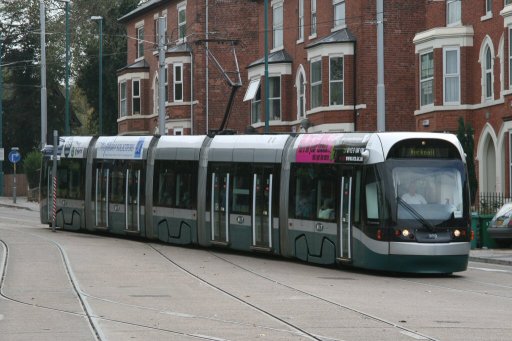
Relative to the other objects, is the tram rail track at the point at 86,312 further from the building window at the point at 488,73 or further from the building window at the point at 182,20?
the building window at the point at 182,20

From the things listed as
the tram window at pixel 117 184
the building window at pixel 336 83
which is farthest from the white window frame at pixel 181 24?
the tram window at pixel 117 184

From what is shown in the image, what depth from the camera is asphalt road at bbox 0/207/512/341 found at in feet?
47.2

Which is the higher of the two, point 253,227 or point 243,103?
point 243,103

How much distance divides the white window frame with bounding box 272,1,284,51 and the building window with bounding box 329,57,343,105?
670 centimetres

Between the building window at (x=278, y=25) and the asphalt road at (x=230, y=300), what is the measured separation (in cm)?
2712

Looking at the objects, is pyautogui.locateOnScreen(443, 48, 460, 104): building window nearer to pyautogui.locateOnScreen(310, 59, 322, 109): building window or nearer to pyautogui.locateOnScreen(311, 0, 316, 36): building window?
pyautogui.locateOnScreen(310, 59, 322, 109): building window

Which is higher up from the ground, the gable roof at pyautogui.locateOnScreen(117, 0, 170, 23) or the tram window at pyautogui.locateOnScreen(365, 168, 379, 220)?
the gable roof at pyautogui.locateOnScreen(117, 0, 170, 23)

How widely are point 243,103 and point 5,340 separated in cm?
5093

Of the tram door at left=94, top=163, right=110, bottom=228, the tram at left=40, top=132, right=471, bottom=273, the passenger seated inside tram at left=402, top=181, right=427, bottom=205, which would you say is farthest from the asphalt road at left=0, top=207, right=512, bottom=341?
the tram door at left=94, top=163, right=110, bottom=228

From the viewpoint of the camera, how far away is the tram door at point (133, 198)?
34188 mm

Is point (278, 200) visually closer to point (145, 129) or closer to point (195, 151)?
point (195, 151)

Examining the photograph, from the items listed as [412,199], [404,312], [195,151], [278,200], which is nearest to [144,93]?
[195,151]

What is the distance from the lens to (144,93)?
69.3 metres

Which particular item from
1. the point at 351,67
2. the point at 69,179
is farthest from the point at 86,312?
the point at 351,67
